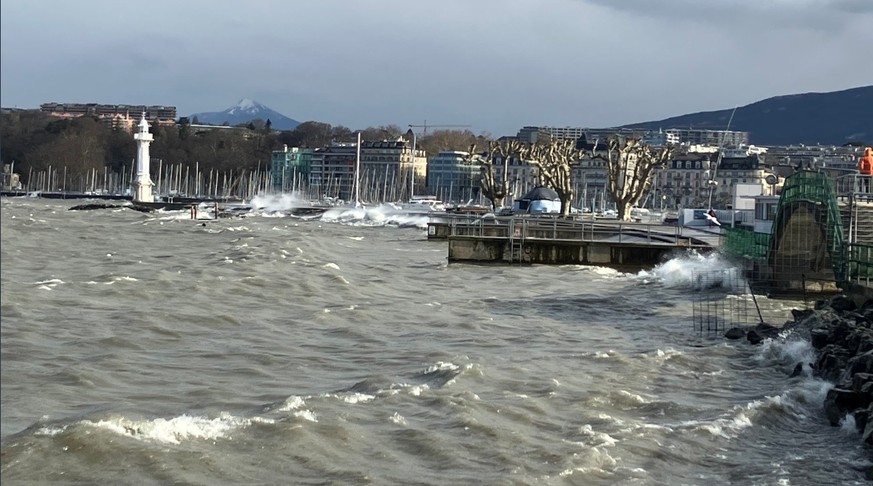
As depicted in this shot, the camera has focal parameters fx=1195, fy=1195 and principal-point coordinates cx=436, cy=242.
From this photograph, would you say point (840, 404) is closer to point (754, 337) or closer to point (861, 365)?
point (861, 365)

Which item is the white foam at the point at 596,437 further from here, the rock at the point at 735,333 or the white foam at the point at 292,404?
the rock at the point at 735,333

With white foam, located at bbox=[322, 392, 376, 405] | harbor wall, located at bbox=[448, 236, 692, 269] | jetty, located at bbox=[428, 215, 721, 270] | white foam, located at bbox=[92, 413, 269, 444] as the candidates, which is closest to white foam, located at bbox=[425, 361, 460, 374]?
white foam, located at bbox=[322, 392, 376, 405]

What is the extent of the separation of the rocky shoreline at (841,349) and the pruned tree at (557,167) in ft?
187

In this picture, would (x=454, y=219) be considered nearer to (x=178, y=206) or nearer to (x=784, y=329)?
(x=784, y=329)

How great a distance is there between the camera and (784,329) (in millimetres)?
21625

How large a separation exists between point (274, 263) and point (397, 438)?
2818 cm

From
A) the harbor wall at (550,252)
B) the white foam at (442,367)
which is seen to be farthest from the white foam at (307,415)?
the harbor wall at (550,252)

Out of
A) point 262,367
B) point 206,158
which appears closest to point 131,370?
point 262,367

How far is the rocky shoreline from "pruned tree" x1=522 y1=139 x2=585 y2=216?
57.0 meters

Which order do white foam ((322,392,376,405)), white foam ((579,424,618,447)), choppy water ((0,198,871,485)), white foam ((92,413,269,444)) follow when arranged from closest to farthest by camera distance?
choppy water ((0,198,871,485)) → white foam ((92,413,269,444)) → white foam ((579,424,618,447)) → white foam ((322,392,376,405))

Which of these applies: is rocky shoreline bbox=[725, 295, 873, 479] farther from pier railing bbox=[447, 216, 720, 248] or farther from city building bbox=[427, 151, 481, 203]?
city building bbox=[427, 151, 481, 203]

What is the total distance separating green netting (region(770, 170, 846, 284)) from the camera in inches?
1061

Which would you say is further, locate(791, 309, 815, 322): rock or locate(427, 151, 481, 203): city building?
locate(427, 151, 481, 203): city building

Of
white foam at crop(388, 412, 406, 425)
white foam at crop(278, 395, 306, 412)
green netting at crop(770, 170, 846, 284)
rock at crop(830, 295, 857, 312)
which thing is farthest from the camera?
green netting at crop(770, 170, 846, 284)
